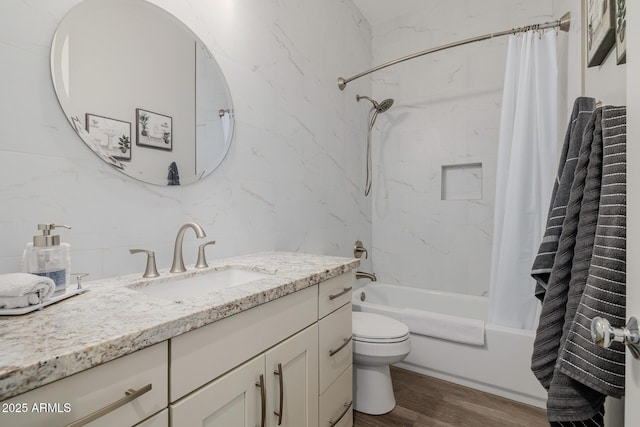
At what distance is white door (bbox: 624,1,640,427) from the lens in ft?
1.49

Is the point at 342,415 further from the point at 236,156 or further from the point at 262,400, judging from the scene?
the point at 236,156

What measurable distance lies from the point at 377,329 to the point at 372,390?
0.33 m

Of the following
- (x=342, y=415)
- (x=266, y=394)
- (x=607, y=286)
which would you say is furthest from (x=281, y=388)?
(x=607, y=286)

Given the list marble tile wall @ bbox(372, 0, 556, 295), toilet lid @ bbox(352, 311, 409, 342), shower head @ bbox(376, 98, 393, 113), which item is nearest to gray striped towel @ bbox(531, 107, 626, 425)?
toilet lid @ bbox(352, 311, 409, 342)

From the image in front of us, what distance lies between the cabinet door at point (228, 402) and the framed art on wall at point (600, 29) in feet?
4.32

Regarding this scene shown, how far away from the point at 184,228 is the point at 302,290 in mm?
522

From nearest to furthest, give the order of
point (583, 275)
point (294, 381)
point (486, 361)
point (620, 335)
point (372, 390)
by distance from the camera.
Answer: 1. point (620, 335)
2. point (583, 275)
3. point (294, 381)
4. point (372, 390)
5. point (486, 361)

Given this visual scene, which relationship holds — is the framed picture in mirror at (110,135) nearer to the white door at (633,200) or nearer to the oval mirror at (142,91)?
the oval mirror at (142,91)

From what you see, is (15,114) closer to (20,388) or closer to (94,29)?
(94,29)

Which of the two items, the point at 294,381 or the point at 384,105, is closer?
the point at 294,381

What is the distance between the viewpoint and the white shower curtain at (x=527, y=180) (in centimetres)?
180

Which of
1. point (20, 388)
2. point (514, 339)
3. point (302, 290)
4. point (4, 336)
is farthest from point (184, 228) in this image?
point (514, 339)

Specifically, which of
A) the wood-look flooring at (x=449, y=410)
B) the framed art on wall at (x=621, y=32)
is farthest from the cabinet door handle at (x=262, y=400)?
the framed art on wall at (x=621, y=32)

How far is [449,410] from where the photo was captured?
5.46ft
